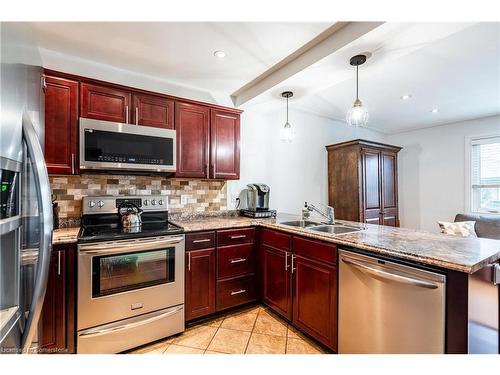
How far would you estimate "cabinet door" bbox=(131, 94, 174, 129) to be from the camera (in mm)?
2209

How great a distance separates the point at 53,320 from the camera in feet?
5.13

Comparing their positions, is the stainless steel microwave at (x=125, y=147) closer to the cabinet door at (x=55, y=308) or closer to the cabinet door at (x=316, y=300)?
the cabinet door at (x=55, y=308)

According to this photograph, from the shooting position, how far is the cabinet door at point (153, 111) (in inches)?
87.0

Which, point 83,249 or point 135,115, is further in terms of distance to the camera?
point 135,115

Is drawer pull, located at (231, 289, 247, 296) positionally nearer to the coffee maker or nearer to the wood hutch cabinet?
the coffee maker

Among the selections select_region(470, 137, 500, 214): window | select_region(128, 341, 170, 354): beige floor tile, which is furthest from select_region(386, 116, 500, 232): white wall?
select_region(128, 341, 170, 354): beige floor tile

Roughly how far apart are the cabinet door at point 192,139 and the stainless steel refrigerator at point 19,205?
1454 mm

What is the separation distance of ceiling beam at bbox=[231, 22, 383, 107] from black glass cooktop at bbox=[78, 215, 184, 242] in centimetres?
174

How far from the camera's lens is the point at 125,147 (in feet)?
6.83

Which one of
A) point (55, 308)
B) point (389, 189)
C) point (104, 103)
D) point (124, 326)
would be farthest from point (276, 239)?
point (389, 189)

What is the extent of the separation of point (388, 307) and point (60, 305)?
6.86 ft
